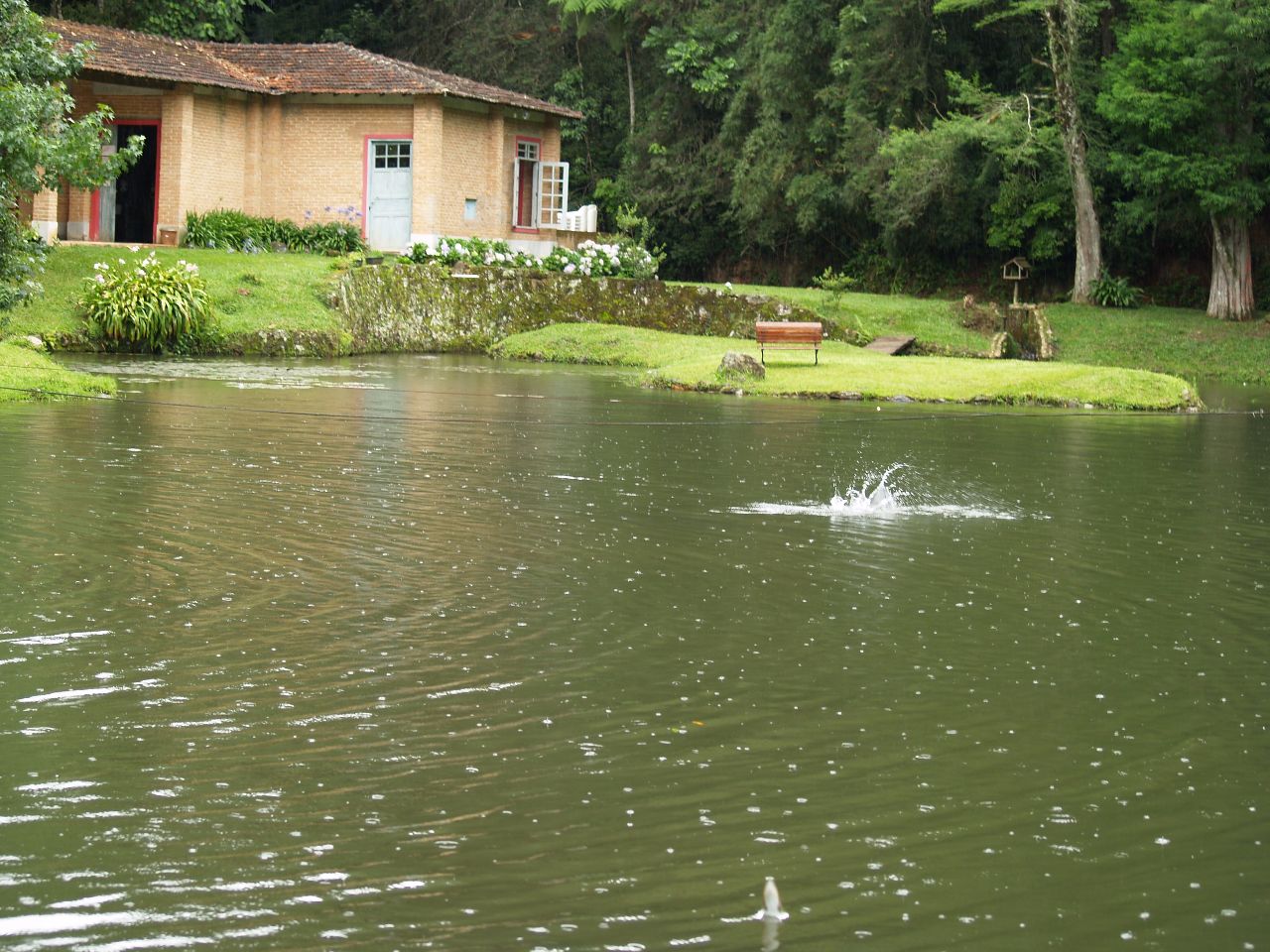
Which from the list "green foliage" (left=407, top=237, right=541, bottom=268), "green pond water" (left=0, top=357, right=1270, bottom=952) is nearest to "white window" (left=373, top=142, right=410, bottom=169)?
"green foliage" (left=407, top=237, right=541, bottom=268)

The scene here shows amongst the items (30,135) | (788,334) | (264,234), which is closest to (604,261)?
(264,234)

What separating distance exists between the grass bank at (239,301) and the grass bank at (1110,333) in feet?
29.1

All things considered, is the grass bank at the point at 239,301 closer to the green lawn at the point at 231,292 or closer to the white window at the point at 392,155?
the green lawn at the point at 231,292

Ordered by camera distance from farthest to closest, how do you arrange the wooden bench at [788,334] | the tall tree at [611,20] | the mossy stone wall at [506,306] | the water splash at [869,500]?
the tall tree at [611,20] < the mossy stone wall at [506,306] < the wooden bench at [788,334] < the water splash at [869,500]

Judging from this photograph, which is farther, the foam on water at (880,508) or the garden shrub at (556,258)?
the garden shrub at (556,258)

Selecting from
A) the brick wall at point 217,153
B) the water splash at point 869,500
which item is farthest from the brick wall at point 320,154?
the water splash at point 869,500

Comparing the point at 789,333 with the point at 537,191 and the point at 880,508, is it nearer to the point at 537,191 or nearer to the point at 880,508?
the point at 880,508

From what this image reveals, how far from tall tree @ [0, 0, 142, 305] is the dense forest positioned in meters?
17.0

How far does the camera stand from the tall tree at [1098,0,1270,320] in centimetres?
3145

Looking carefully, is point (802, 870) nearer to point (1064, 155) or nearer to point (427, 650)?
point (427, 650)

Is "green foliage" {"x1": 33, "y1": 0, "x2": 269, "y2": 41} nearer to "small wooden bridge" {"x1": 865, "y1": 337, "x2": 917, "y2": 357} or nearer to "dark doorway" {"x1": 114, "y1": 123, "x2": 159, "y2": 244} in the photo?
"dark doorway" {"x1": 114, "y1": 123, "x2": 159, "y2": 244}

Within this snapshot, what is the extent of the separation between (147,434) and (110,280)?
41.3 ft

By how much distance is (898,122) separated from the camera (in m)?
38.1

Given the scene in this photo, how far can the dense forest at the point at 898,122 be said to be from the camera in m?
33.1
